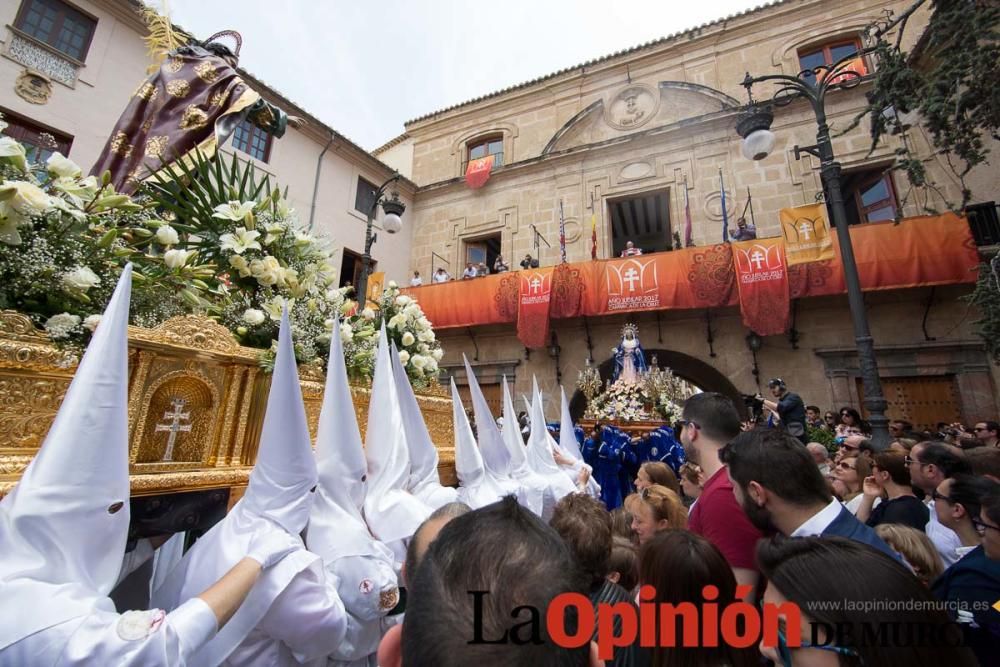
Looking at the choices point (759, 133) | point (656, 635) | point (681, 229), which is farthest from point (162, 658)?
point (681, 229)

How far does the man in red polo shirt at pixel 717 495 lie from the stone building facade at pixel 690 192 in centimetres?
841

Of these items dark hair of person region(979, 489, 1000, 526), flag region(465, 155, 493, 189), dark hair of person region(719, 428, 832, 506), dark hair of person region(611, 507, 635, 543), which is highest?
flag region(465, 155, 493, 189)

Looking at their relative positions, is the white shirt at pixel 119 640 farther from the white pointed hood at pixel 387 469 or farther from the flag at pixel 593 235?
the flag at pixel 593 235

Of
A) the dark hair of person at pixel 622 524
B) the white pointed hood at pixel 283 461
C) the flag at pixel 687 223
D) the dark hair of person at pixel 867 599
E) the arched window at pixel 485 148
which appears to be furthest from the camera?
the arched window at pixel 485 148

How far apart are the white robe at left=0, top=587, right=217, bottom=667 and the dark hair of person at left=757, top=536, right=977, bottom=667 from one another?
1648 millimetres

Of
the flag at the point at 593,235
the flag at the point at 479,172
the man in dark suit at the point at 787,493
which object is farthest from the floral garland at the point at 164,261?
the flag at the point at 479,172

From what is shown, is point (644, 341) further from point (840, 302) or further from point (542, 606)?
point (542, 606)

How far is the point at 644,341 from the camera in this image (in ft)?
36.1

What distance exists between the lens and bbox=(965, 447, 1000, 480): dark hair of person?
2.70 metres

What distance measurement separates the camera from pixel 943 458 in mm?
2953

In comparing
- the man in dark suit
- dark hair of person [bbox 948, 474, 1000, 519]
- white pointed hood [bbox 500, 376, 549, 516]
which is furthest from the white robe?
dark hair of person [bbox 948, 474, 1000, 519]

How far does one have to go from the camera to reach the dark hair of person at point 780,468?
1869 millimetres

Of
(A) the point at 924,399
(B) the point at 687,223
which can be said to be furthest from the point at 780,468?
(B) the point at 687,223

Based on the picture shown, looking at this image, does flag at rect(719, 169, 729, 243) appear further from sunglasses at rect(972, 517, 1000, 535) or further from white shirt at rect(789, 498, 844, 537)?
white shirt at rect(789, 498, 844, 537)
